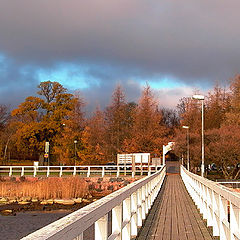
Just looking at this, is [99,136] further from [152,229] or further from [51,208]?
[152,229]

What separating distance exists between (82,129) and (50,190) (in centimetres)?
2717

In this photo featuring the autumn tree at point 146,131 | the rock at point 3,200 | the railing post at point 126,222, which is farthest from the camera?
the autumn tree at point 146,131

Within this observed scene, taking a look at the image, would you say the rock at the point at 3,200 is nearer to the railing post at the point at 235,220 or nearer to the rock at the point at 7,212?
the rock at the point at 7,212

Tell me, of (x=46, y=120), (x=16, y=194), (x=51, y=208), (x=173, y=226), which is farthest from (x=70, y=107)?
(x=173, y=226)

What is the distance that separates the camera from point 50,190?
90.6 feet

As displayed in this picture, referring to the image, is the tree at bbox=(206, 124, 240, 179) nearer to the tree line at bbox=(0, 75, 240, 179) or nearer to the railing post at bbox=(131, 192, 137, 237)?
the tree line at bbox=(0, 75, 240, 179)

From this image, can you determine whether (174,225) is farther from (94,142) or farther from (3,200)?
(94,142)

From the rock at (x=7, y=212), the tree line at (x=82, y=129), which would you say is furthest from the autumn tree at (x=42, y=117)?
the rock at (x=7, y=212)

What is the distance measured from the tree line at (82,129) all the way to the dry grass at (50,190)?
68.1 feet

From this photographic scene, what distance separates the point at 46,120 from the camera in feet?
194

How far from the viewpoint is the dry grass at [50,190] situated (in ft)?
91.1

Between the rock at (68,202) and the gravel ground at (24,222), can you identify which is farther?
the rock at (68,202)

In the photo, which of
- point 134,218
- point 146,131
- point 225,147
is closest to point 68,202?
point 134,218

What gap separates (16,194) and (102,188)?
10.4m
